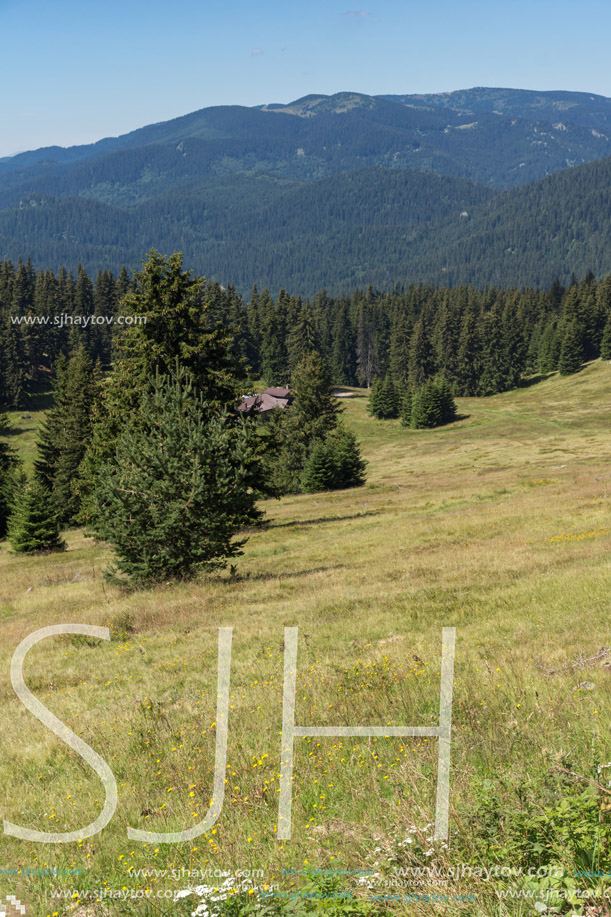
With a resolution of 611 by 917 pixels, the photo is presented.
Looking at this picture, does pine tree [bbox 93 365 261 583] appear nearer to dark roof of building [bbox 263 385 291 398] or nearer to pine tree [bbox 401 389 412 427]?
pine tree [bbox 401 389 412 427]

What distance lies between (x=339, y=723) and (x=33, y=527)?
33389 millimetres

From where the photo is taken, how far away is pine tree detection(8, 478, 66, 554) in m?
36.6

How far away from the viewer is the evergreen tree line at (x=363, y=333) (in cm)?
11662

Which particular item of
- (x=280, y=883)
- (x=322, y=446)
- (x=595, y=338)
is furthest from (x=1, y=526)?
(x=595, y=338)

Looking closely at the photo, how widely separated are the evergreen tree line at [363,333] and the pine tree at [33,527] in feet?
231

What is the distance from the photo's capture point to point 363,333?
504 feet

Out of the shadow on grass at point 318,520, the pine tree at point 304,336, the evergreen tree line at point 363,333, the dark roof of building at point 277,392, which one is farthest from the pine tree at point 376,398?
the shadow on grass at point 318,520

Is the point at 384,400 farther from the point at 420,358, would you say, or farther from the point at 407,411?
the point at 420,358

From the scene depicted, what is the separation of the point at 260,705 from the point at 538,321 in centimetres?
15850

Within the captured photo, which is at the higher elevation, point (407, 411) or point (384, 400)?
A: point (384, 400)

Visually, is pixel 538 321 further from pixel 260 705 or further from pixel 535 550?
pixel 260 705

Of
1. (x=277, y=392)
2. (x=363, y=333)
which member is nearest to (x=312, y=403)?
(x=277, y=392)

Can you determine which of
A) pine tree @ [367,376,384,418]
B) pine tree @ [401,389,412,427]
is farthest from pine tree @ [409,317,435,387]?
pine tree @ [401,389,412,427]

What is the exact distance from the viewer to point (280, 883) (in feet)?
15.8
